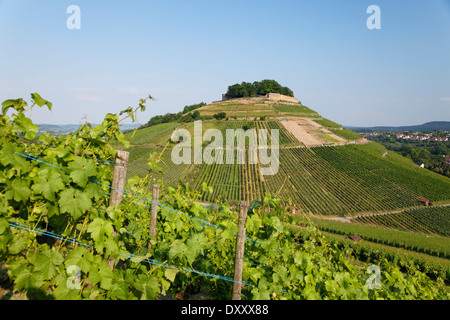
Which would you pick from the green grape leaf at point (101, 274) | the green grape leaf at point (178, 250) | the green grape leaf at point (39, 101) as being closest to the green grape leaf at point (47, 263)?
the green grape leaf at point (101, 274)

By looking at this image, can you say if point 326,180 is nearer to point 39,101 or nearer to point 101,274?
point 101,274

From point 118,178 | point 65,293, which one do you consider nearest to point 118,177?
point 118,178

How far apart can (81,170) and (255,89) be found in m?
101

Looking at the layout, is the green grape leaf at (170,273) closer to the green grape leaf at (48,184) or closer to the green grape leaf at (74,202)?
the green grape leaf at (74,202)

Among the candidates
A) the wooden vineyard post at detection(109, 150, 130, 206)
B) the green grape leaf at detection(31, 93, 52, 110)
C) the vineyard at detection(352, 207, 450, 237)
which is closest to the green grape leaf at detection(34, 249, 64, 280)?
the wooden vineyard post at detection(109, 150, 130, 206)

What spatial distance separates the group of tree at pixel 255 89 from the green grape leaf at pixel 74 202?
316 ft

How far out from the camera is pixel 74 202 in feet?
6.44

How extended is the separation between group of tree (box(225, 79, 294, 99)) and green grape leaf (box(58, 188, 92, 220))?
316 ft

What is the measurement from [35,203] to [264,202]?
2.29 metres

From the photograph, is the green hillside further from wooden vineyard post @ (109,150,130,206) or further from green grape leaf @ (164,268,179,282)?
wooden vineyard post @ (109,150,130,206)

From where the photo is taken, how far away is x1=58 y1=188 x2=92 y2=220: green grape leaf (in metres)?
1.93
